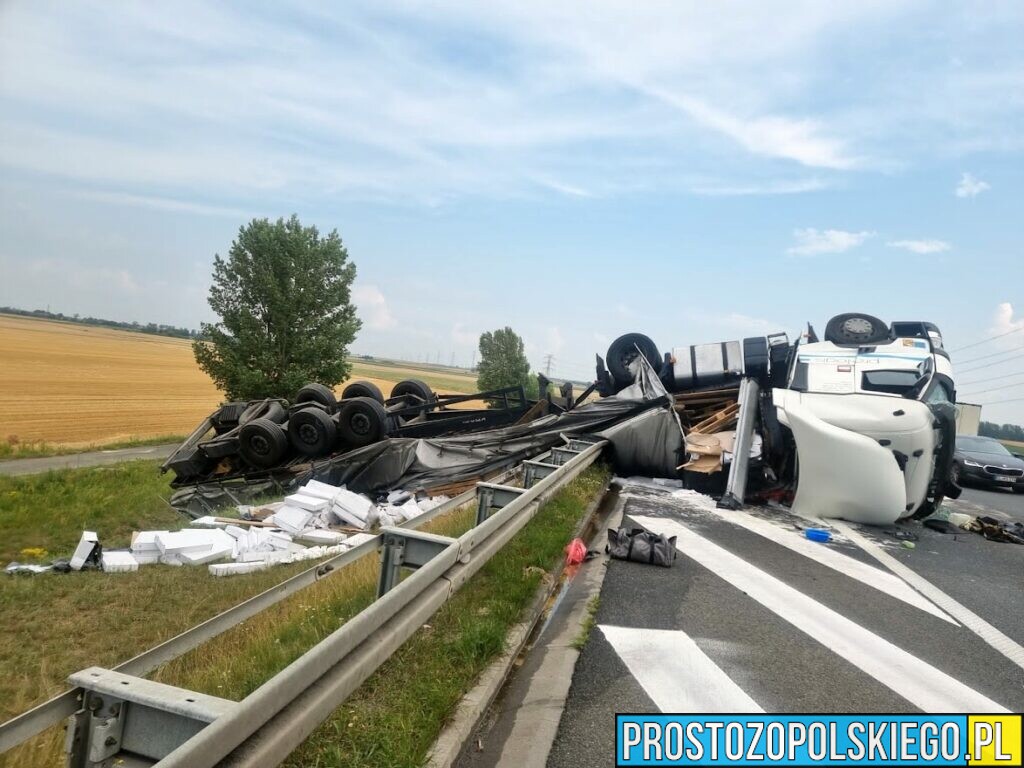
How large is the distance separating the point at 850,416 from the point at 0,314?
15754 cm

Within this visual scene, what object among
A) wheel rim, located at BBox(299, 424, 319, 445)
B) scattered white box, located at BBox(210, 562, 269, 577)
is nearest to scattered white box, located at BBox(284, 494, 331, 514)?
scattered white box, located at BBox(210, 562, 269, 577)

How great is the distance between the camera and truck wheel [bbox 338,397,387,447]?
1097 cm

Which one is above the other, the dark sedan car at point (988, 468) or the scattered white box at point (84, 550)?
the scattered white box at point (84, 550)

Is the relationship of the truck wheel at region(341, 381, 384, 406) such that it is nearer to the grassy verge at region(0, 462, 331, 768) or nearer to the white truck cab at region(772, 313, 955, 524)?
the grassy verge at region(0, 462, 331, 768)

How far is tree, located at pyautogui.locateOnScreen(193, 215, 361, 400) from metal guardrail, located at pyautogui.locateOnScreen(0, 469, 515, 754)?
83.2ft

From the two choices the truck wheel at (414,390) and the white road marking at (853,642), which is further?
the truck wheel at (414,390)

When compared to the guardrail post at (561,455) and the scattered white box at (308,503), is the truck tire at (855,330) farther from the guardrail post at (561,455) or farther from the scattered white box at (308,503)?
the scattered white box at (308,503)

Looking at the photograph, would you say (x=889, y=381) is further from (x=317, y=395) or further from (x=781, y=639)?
(x=317, y=395)

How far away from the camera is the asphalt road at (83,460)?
21656 mm

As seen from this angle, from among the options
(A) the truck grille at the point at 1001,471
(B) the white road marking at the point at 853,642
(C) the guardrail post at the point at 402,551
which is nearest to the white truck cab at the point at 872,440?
(B) the white road marking at the point at 853,642

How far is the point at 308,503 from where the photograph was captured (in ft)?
28.3

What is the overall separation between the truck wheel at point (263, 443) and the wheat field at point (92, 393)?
22427 millimetres

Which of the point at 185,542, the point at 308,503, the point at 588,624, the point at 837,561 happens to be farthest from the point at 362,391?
the point at 588,624

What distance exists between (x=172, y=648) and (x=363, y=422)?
27.1 feet
